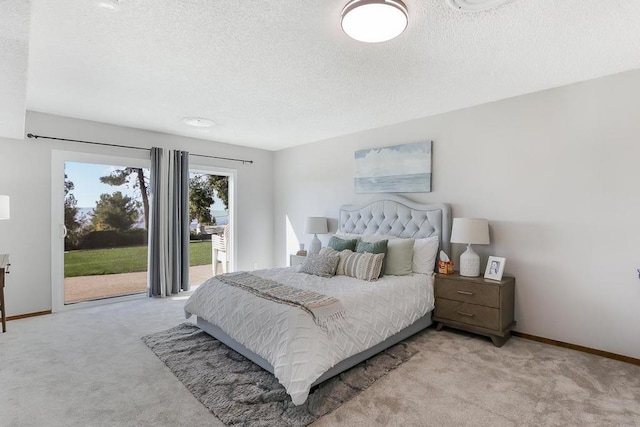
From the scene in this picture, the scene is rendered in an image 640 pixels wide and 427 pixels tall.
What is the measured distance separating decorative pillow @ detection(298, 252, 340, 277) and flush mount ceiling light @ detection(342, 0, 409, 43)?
87.5 inches

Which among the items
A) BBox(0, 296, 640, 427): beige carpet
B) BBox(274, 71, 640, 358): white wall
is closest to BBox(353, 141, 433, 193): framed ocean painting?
BBox(274, 71, 640, 358): white wall

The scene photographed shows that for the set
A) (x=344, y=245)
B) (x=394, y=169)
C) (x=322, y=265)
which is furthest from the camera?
(x=394, y=169)

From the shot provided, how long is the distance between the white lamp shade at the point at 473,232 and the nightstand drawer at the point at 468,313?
2.13ft

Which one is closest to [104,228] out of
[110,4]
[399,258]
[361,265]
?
[110,4]

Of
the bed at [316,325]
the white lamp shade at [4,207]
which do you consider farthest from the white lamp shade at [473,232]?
the white lamp shade at [4,207]

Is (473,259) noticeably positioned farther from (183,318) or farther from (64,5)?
(64,5)

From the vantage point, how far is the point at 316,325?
2.28 metres

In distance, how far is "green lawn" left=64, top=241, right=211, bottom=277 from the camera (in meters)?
4.32

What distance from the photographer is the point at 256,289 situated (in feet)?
9.36

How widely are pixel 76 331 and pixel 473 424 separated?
3.83 m

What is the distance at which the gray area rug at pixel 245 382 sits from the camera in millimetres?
2043

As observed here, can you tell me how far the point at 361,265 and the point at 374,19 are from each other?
7.41 feet

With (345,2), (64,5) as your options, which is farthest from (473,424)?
(64,5)

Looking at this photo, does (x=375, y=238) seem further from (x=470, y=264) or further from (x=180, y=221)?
(x=180, y=221)
